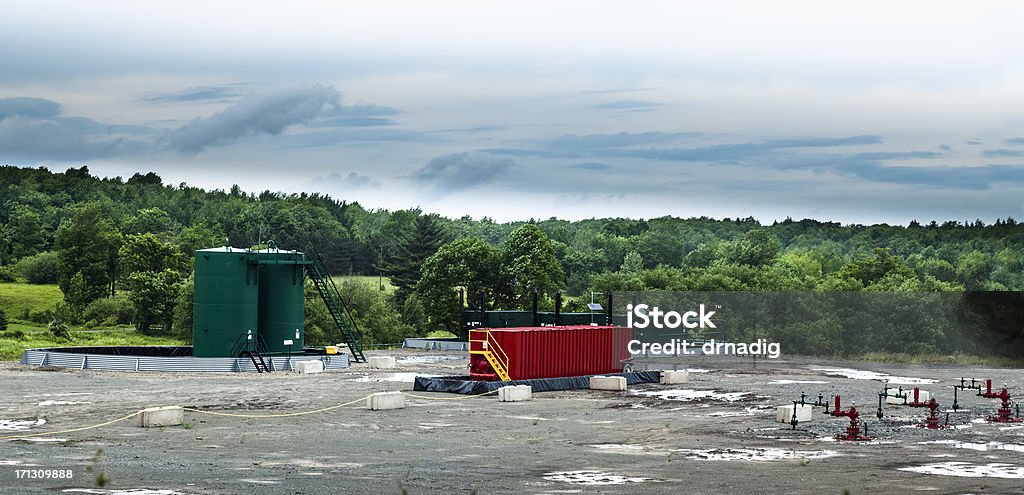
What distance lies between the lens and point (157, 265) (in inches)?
4806

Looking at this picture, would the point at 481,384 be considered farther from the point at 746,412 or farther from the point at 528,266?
the point at 528,266

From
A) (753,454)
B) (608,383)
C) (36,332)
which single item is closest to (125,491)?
(753,454)

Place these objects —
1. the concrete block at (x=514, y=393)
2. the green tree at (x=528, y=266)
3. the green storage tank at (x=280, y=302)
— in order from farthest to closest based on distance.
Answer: the green tree at (x=528, y=266) → the green storage tank at (x=280, y=302) → the concrete block at (x=514, y=393)

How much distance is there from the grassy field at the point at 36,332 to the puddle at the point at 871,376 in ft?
179

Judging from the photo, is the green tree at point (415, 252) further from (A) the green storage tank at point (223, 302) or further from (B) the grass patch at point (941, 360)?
(A) the green storage tank at point (223, 302)

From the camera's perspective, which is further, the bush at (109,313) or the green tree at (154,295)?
the bush at (109,313)

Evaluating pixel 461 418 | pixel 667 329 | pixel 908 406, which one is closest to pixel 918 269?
pixel 667 329

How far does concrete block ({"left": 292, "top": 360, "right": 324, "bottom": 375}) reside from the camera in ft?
217

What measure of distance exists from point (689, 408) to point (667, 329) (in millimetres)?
35982

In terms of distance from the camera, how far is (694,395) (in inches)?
2143

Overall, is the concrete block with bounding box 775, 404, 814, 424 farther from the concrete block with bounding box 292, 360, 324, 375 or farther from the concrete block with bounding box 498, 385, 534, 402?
the concrete block with bounding box 292, 360, 324, 375

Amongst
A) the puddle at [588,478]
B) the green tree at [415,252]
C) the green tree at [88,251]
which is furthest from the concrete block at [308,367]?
the green tree at [415,252]

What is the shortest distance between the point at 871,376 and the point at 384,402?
3443cm

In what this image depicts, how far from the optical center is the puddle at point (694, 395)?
5277 centimetres
